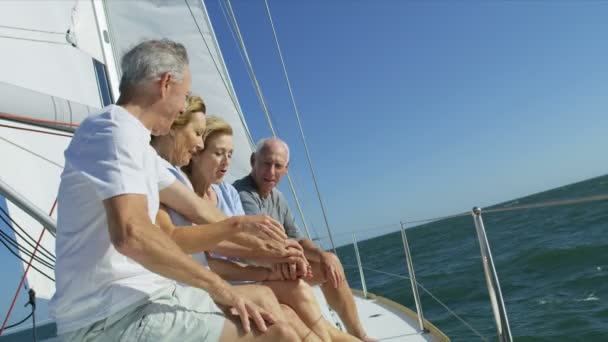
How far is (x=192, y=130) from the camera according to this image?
151 cm

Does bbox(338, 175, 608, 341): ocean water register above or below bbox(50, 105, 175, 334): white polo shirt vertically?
below

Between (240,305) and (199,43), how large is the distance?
2.87 metres

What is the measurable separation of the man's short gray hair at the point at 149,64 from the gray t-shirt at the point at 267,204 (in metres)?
1.12

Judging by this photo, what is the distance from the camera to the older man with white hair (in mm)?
885

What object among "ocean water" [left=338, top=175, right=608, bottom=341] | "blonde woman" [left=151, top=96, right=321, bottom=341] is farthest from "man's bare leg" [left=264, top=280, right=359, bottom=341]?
"ocean water" [left=338, top=175, right=608, bottom=341]

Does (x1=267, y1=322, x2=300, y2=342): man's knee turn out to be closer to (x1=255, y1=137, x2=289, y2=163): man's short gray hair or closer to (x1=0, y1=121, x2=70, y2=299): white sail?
(x1=255, y1=137, x2=289, y2=163): man's short gray hair

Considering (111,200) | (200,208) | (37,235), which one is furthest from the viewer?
(37,235)

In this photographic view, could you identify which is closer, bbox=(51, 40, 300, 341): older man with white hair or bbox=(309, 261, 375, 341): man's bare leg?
bbox=(51, 40, 300, 341): older man with white hair

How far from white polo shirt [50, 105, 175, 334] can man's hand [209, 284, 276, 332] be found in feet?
0.47

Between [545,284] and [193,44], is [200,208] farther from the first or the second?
[545,284]

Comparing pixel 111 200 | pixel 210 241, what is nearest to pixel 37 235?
pixel 210 241

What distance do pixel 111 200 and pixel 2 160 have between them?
2.75 metres

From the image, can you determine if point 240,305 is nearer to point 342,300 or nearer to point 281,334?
point 281,334

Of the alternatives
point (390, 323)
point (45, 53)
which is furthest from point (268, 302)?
point (45, 53)
